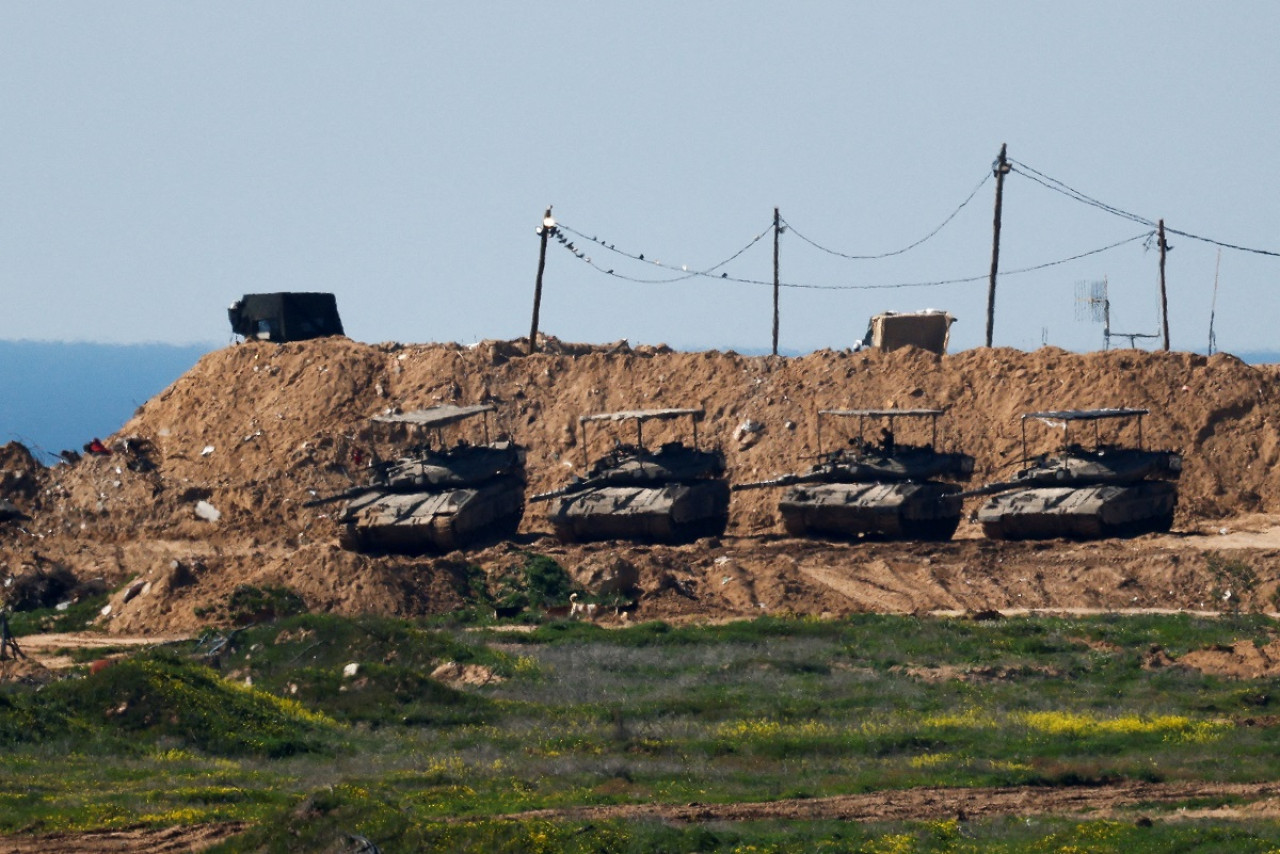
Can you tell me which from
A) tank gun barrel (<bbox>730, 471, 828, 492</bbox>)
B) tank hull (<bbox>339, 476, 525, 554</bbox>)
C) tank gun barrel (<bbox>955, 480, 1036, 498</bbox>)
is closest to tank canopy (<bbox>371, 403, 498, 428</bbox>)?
tank hull (<bbox>339, 476, 525, 554</bbox>)

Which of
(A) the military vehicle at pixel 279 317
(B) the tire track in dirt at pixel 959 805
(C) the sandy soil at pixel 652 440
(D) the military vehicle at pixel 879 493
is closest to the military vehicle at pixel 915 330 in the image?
(C) the sandy soil at pixel 652 440

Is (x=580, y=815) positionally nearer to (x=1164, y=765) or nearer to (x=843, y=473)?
(x=1164, y=765)

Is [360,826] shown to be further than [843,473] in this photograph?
No

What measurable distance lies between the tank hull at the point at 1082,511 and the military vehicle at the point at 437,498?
423 inches

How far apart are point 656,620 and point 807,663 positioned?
5.84m

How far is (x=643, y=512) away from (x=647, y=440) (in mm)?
9058

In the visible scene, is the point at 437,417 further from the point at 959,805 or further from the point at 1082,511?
the point at 959,805

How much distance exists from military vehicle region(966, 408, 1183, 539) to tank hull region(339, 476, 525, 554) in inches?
418

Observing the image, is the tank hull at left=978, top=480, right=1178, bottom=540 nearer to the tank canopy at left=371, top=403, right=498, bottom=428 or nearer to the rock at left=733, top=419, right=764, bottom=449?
the rock at left=733, top=419, right=764, bottom=449

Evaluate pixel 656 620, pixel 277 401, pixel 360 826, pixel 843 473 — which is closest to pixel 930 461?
pixel 843 473

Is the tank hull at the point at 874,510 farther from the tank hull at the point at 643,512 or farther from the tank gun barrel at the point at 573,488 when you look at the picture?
the tank gun barrel at the point at 573,488

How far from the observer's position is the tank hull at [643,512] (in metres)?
41.1

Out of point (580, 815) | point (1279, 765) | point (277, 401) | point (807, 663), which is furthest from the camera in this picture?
point (277, 401)

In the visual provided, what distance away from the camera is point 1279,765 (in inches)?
795
